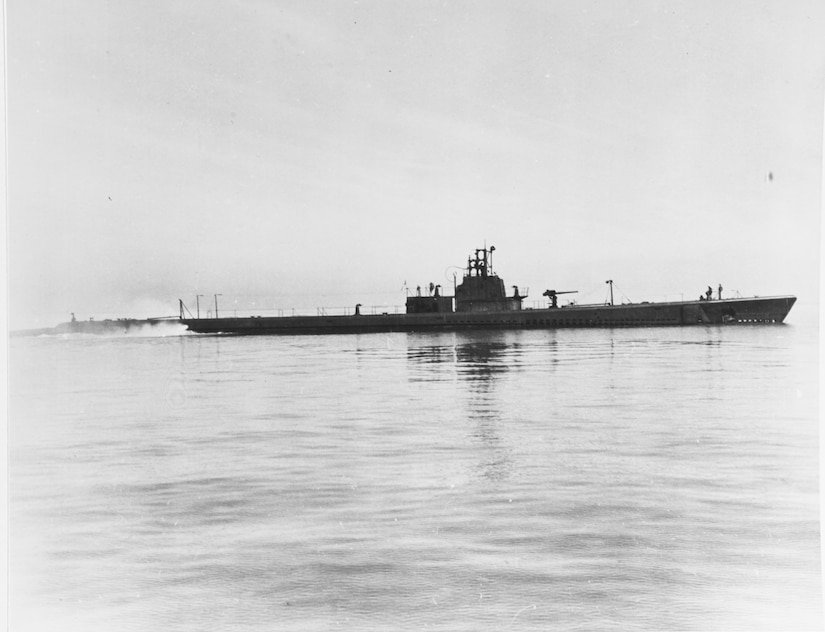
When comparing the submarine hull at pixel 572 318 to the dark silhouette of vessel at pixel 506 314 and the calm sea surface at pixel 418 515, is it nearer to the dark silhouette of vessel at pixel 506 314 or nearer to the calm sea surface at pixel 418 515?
the dark silhouette of vessel at pixel 506 314

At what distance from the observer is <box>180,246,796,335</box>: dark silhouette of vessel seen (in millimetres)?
42219

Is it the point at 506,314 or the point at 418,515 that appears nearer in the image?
the point at 418,515

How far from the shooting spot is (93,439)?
336 inches

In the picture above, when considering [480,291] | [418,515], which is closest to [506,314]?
[480,291]

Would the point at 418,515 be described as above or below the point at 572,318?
below

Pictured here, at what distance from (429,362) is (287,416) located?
8921mm

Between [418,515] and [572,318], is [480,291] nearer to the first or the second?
[572,318]

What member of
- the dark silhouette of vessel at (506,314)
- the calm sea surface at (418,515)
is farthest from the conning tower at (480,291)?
the calm sea surface at (418,515)

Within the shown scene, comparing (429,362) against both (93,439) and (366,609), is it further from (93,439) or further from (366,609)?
(366,609)

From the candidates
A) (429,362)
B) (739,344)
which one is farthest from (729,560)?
(739,344)

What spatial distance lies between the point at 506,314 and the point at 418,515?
121ft

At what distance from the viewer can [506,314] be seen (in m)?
41.8

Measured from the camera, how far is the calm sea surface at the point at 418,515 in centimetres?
412

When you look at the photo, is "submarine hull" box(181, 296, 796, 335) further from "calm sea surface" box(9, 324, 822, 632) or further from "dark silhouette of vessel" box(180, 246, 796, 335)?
"calm sea surface" box(9, 324, 822, 632)
